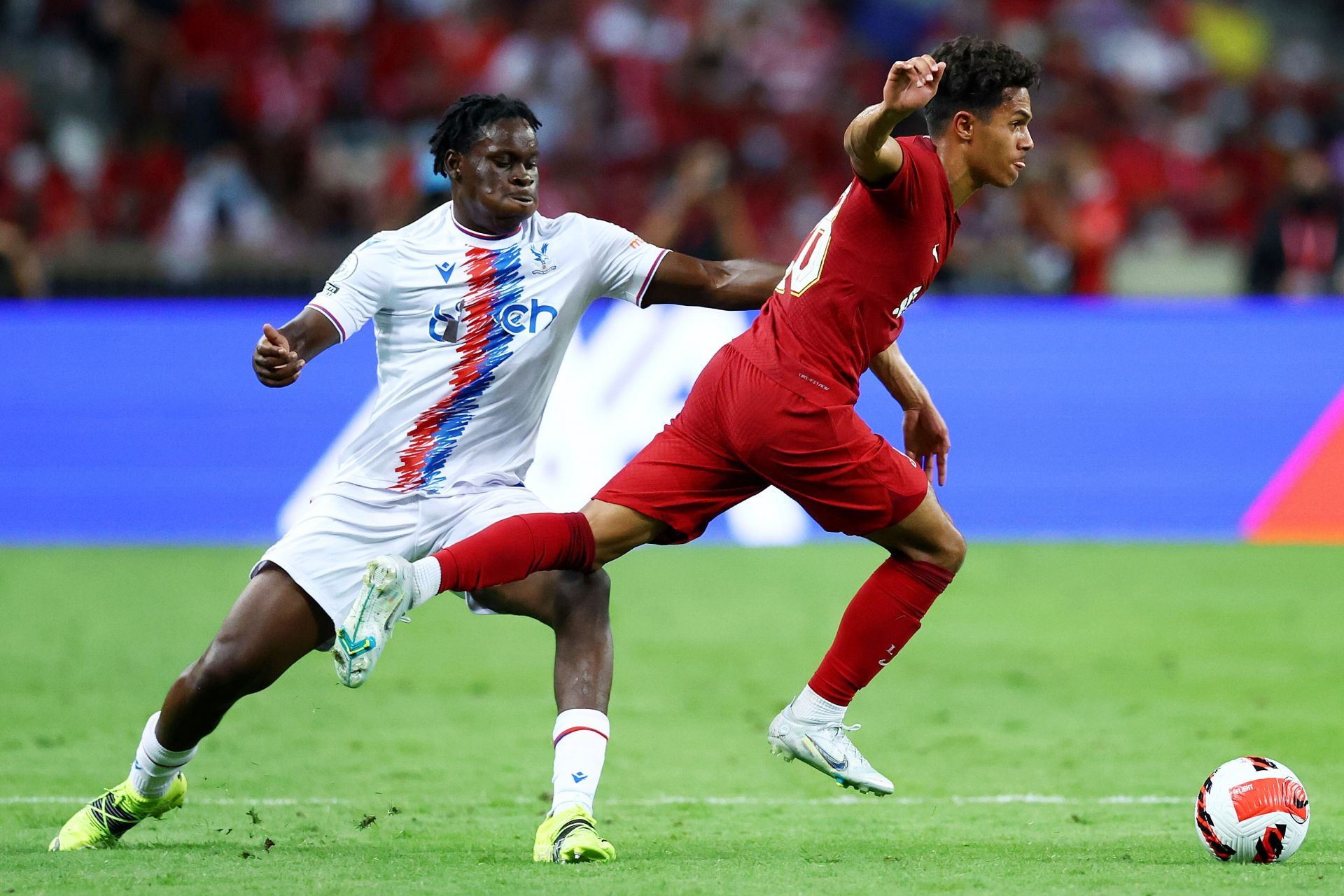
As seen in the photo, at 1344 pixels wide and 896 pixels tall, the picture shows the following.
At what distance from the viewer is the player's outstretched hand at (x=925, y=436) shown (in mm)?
5547

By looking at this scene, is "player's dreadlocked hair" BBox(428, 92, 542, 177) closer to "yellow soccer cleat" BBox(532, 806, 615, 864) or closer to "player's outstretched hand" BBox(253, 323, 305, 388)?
"player's outstretched hand" BBox(253, 323, 305, 388)

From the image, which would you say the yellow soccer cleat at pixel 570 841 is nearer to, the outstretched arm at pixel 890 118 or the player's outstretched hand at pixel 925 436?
the player's outstretched hand at pixel 925 436

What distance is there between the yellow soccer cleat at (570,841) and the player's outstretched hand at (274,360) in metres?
1.45

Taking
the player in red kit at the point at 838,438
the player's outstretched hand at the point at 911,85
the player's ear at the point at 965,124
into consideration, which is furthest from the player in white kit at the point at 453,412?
the player's outstretched hand at the point at 911,85

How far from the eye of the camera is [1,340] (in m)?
11.8

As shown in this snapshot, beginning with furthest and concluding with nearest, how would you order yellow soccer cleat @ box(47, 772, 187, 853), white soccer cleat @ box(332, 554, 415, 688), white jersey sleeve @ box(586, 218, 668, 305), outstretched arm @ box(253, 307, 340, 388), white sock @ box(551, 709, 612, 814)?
white jersey sleeve @ box(586, 218, 668, 305) → yellow soccer cleat @ box(47, 772, 187, 853) → white sock @ box(551, 709, 612, 814) → outstretched arm @ box(253, 307, 340, 388) → white soccer cleat @ box(332, 554, 415, 688)

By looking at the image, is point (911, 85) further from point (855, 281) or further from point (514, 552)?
point (514, 552)

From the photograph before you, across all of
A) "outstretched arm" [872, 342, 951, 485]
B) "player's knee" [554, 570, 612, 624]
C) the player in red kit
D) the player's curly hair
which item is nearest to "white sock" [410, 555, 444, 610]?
the player in red kit

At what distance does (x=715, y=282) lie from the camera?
18.0 ft

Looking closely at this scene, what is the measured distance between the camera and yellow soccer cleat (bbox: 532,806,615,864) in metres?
4.78

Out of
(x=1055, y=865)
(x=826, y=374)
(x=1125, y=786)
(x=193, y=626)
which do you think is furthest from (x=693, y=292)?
(x=193, y=626)

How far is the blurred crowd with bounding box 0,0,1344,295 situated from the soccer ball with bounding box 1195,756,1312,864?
347 inches

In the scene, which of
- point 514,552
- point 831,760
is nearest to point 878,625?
point 831,760

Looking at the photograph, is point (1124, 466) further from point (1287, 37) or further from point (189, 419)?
point (1287, 37)
